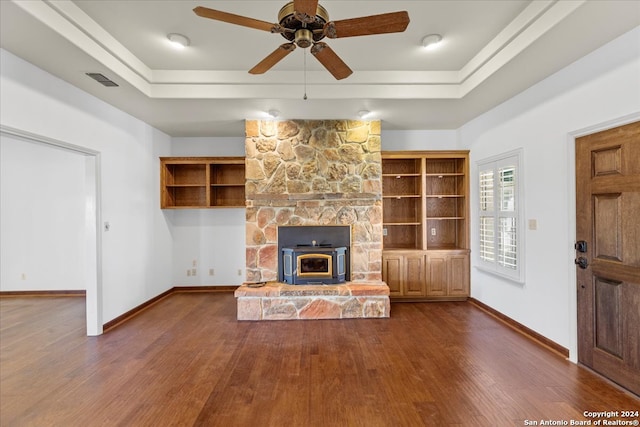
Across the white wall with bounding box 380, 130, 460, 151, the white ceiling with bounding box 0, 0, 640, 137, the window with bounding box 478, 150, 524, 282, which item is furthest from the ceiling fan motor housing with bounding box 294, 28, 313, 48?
the white wall with bounding box 380, 130, 460, 151

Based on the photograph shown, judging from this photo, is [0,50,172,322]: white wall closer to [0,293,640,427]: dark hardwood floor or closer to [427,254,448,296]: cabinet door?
[0,293,640,427]: dark hardwood floor

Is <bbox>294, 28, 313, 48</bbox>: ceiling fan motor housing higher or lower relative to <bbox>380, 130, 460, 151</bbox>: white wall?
lower

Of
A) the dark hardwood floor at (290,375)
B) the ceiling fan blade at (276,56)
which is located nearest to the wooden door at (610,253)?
the dark hardwood floor at (290,375)

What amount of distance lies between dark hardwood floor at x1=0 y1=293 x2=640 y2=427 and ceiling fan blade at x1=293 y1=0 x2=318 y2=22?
2.61m

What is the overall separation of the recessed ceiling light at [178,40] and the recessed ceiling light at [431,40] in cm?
226

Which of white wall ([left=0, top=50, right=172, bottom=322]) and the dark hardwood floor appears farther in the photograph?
white wall ([left=0, top=50, right=172, bottom=322])

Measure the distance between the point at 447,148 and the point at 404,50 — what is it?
2.55m

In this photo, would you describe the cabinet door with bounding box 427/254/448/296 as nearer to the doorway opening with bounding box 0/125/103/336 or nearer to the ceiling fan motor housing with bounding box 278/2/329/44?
the ceiling fan motor housing with bounding box 278/2/329/44

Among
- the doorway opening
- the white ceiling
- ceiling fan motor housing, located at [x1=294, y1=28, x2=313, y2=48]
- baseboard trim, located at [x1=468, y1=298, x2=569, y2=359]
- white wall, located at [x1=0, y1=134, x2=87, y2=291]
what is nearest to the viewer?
ceiling fan motor housing, located at [x1=294, y1=28, x2=313, y2=48]

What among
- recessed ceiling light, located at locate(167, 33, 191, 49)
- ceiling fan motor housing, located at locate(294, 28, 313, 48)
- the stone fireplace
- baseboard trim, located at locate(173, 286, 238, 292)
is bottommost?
baseboard trim, located at locate(173, 286, 238, 292)

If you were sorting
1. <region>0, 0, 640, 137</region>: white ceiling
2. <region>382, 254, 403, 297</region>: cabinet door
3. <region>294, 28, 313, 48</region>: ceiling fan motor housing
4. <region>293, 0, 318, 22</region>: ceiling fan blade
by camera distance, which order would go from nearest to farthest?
<region>293, 0, 318, 22</region>: ceiling fan blade → <region>294, 28, 313, 48</region>: ceiling fan motor housing → <region>0, 0, 640, 137</region>: white ceiling → <region>382, 254, 403, 297</region>: cabinet door

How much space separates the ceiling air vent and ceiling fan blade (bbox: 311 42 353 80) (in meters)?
2.35

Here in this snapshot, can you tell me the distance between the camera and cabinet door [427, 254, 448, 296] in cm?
475

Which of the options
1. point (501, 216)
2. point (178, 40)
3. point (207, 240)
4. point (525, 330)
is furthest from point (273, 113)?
point (525, 330)
